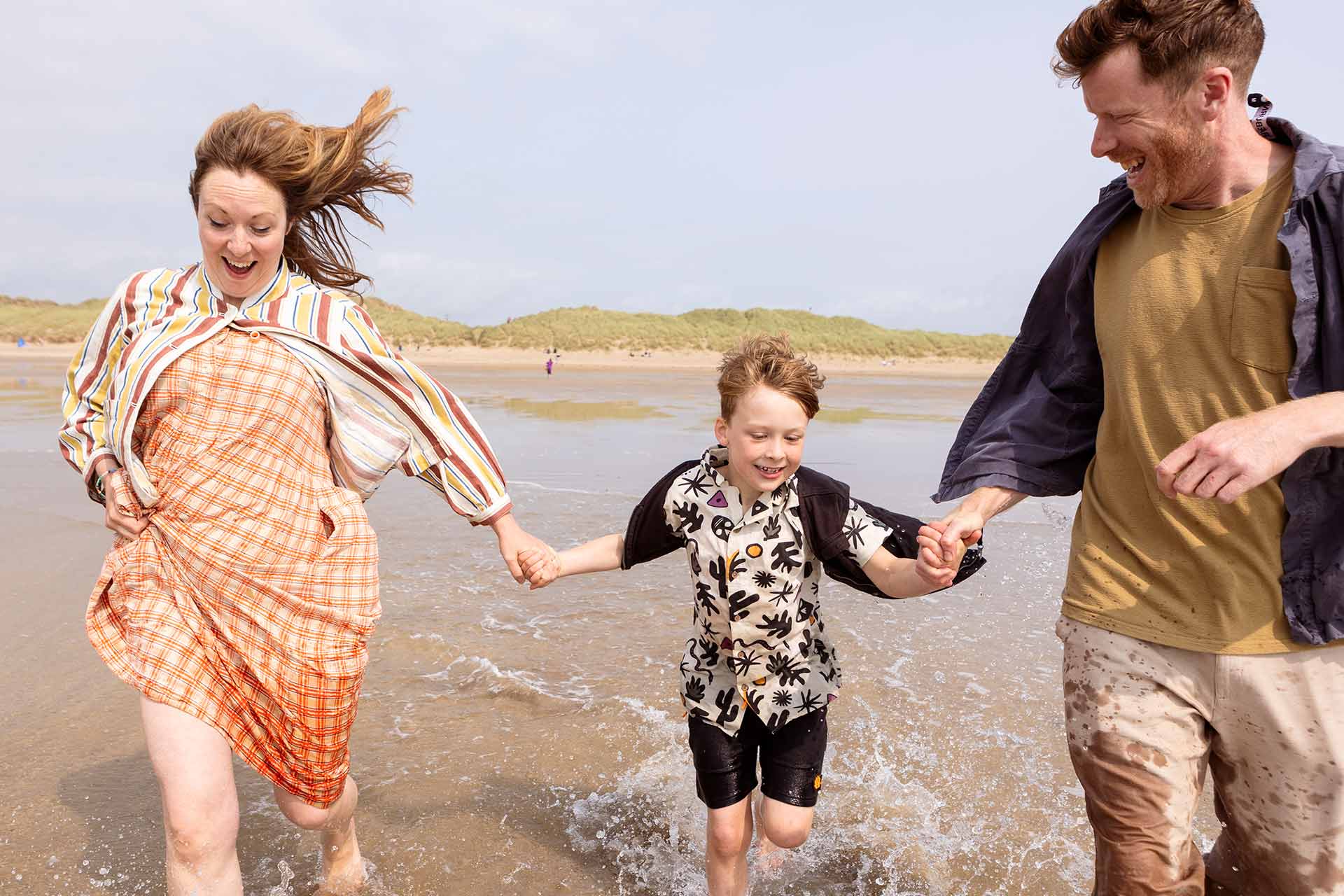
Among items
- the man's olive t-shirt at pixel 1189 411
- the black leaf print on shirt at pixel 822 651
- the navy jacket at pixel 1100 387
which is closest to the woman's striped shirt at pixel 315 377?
the black leaf print on shirt at pixel 822 651

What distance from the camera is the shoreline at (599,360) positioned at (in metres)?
35.6

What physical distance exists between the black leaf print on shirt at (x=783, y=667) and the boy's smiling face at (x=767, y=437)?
0.53 m

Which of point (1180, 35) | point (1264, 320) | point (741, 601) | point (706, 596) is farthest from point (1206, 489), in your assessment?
point (706, 596)

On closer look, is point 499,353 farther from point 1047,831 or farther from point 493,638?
point 1047,831

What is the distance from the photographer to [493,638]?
6.21 meters

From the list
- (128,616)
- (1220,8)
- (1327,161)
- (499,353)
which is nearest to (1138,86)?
(1220,8)

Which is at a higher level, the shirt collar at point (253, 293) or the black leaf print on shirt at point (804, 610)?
the shirt collar at point (253, 293)

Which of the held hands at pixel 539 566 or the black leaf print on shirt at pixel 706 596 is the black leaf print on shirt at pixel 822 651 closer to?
the black leaf print on shirt at pixel 706 596

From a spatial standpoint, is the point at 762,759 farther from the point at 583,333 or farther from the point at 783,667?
the point at 583,333

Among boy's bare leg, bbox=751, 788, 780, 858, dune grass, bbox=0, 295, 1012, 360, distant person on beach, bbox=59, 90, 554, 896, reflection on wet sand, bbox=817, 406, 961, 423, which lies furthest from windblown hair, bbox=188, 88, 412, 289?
dune grass, bbox=0, 295, 1012, 360

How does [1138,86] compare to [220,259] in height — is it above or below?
above

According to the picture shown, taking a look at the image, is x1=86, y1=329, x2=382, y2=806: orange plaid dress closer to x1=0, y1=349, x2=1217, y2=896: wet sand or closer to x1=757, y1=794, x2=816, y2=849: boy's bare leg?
x1=0, y1=349, x2=1217, y2=896: wet sand

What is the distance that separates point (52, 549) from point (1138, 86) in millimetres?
7863

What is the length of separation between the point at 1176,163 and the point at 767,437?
1303 millimetres
